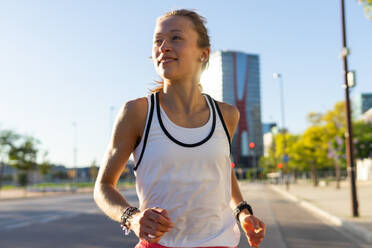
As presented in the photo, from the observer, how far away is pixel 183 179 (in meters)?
1.70

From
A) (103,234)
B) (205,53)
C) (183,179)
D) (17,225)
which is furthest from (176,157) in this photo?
(17,225)

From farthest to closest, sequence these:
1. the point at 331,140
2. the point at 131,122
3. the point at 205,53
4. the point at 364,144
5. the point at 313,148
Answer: the point at 313,148
the point at 331,140
the point at 364,144
the point at 205,53
the point at 131,122

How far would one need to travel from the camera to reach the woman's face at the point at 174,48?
1.85m

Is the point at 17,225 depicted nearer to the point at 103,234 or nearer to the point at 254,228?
the point at 103,234

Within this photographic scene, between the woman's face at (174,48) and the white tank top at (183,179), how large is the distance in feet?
0.64

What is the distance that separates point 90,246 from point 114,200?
7.25 metres

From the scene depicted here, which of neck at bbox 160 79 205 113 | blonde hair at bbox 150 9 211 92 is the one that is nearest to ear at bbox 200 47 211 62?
blonde hair at bbox 150 9 211 92

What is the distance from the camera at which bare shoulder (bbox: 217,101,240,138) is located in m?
2.08

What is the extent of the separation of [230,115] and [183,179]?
52 centimetres

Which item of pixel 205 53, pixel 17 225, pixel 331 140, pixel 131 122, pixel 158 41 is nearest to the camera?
pixel 131 122

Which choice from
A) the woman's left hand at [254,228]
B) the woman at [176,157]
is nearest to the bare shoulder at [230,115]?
the woman at [176,157]

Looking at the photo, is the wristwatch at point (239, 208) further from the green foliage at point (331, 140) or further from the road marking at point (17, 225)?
the green foliage at point (331, 140)

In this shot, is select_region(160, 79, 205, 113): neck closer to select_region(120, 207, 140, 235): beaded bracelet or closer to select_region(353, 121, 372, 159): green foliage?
select_region(120, 207, 140, 235): beaded bracelet

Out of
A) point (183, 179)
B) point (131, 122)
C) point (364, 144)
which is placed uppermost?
point (364, 144)
